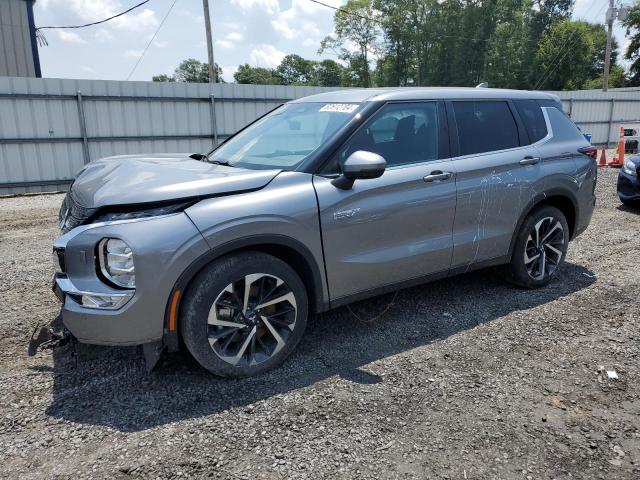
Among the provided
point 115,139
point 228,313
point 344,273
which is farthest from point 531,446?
point 115,139

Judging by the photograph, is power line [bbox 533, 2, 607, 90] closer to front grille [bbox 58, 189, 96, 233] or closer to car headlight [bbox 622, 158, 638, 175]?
car headlight [bbox 622, 158, 638, 175]

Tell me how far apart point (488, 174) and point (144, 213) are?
9.04 ft

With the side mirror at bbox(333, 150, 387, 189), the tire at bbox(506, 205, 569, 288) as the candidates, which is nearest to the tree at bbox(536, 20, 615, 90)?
the tire at bbox(506, 205, 569, 288)

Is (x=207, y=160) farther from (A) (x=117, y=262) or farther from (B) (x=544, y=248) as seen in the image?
(B) (x=544, y=248)

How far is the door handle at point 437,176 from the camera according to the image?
149 inches

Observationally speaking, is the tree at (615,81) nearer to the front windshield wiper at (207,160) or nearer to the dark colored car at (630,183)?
the dark colored car at (630,183)

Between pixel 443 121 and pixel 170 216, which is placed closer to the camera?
pixel 170 216

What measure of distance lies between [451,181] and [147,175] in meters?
2.24

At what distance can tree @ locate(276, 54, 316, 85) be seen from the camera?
99.1m

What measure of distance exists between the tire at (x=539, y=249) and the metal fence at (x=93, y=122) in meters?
10.5

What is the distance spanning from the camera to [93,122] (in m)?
12.1

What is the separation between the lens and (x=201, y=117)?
13477 mm

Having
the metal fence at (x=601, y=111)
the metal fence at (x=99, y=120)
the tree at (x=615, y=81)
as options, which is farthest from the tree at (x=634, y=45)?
the metal fence at (x=99, y=120)

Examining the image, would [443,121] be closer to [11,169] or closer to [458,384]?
[458,384]
